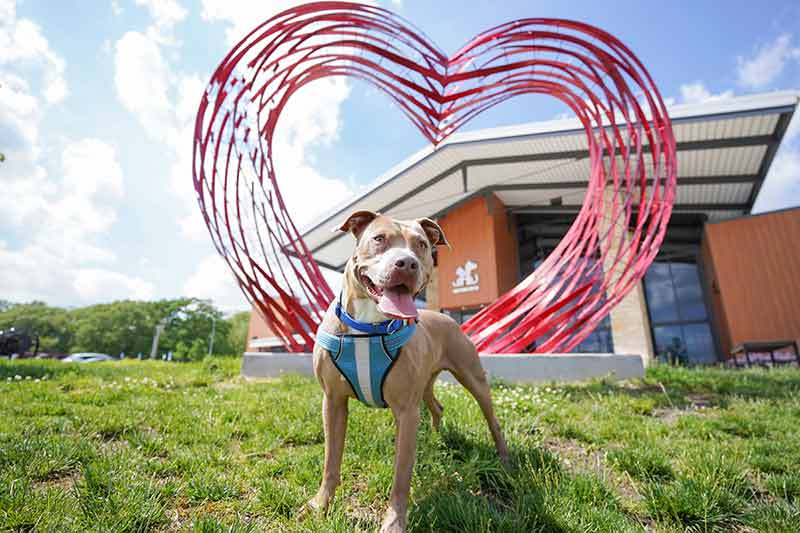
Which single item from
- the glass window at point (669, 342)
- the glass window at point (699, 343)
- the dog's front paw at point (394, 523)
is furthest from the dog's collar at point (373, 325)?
the glass window at point (699, 343)

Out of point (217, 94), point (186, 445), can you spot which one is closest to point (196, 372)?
point (186, 445)

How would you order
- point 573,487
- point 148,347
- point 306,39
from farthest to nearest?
point 148,347
point 306,39
point 573,487

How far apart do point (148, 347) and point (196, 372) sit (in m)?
60.1

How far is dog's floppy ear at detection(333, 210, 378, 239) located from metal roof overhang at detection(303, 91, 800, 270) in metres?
12.9

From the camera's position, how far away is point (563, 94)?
30.1ft

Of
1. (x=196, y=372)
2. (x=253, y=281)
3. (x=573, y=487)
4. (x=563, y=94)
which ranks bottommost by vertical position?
(x=573, y=487)

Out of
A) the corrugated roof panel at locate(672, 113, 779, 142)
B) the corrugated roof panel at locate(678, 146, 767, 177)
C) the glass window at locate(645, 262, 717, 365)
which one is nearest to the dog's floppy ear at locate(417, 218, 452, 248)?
the corrugated roof panel at locate(672, 113, 779, 142)

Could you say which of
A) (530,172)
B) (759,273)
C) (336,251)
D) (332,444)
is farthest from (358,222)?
(336,251)

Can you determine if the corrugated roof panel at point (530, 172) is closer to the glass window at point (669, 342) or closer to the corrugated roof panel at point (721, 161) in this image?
the corrugated roof panel at point (721, 161)

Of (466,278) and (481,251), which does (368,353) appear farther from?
(466,278)

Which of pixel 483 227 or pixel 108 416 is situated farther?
pixel 483 227

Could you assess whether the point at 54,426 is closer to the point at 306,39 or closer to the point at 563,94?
the point at 306,39

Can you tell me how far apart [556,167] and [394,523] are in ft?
56.0

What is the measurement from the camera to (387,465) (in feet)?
9.30
